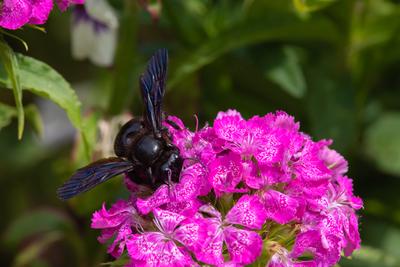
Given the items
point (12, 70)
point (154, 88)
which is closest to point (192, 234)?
point (154, 88)

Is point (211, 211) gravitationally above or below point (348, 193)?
below

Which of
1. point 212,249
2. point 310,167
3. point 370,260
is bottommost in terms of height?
point 212,249

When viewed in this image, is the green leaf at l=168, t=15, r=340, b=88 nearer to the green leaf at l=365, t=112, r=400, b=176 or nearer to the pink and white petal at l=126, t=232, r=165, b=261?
the green leaf at l=365, t=112, r=400, b=176

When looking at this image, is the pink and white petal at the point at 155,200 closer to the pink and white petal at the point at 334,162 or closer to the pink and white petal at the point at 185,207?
the pink and white petal at the point at 185,207

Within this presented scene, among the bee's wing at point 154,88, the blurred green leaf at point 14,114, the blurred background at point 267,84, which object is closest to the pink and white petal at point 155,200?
the bee's wing at point 154,88

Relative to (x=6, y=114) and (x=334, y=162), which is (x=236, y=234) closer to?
(x=334, y=162)
